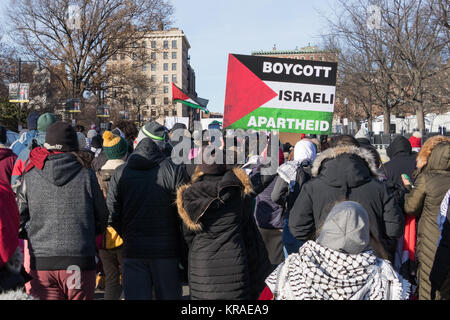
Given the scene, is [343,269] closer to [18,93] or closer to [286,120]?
[286,120]

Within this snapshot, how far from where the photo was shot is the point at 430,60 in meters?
15.9

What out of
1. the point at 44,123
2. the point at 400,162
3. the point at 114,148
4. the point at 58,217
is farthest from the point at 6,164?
the point at 400,162

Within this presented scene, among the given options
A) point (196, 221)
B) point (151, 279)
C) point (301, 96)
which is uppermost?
point (301, 96)

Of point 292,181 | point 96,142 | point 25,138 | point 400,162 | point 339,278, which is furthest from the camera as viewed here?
point 96,142

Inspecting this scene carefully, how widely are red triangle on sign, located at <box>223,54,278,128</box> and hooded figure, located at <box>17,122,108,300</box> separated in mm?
2493

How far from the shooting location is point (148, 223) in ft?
13.2

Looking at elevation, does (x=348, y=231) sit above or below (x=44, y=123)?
below

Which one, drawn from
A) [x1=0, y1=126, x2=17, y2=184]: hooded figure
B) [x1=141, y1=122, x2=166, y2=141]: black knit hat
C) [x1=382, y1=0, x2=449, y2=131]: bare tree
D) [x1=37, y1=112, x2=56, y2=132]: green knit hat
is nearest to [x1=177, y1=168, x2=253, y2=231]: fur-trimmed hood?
[x1=141, y1=122, x2=166, y2=141]: black knit hat

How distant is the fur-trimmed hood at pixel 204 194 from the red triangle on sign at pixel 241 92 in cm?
207

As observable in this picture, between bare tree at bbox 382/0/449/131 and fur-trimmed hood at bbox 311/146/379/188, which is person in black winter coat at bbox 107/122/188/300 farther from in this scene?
bare tree at bbox 382/0/449/131

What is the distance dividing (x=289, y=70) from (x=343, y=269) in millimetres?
3673
